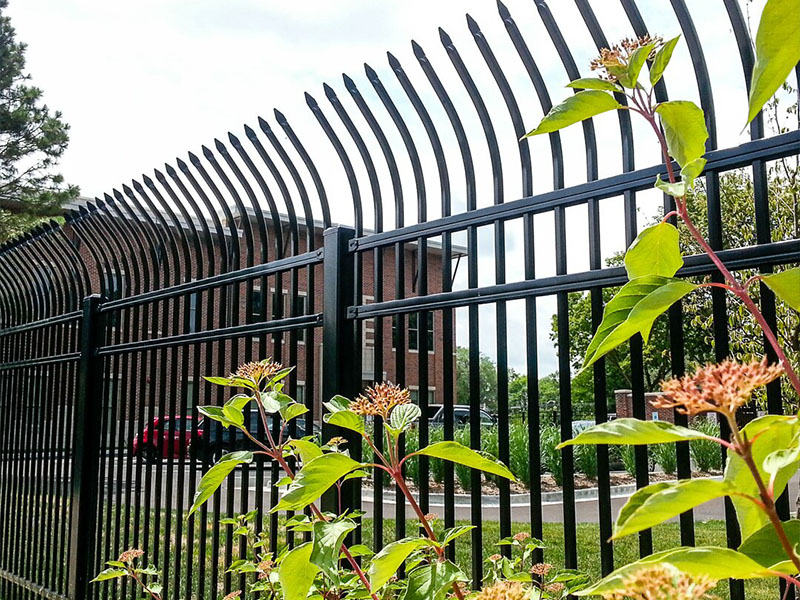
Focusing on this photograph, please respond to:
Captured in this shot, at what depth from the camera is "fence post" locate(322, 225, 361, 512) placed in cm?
310

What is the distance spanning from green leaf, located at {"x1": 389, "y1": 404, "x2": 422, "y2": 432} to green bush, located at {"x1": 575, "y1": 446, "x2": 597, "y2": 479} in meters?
12.5

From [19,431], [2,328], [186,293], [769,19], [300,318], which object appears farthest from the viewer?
[2,328]

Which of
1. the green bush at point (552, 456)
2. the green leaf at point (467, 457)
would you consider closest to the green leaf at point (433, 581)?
the green leaf at point (467, 457)

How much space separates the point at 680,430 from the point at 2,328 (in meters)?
7.16

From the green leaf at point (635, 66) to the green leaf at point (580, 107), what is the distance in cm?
4

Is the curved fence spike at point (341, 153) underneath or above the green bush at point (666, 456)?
above

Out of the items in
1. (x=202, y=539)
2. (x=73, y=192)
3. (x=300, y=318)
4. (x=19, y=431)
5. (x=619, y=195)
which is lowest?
(x=202, y=539)

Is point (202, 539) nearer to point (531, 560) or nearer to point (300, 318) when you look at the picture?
point (300, 318)

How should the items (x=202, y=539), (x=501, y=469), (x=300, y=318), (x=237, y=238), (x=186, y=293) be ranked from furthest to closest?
(x=186, y=293)
(x=237, y=238)
(x=202, y=539)
(x=300, y=318)
(x=501, y=469)

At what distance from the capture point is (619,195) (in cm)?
225

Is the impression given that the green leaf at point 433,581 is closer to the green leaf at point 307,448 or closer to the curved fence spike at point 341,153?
the green leaf at point 307,448

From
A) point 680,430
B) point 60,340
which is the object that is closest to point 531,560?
point 680,430

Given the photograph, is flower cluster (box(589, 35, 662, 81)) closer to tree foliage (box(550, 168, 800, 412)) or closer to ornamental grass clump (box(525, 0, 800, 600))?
ornamental grass clump (box(525, 0, 800, 600))

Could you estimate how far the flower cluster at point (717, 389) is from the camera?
723mm
